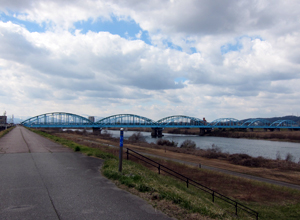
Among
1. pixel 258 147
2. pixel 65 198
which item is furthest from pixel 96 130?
pixel 65 198

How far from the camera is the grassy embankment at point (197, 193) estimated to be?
19.8ft

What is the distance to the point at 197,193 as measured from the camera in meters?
11.8

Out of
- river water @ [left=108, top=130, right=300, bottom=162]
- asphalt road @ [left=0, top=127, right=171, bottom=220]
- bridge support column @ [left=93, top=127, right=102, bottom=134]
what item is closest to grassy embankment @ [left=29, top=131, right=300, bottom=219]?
asphalt road @ [left=0, top=127, right=171, bottom=220]

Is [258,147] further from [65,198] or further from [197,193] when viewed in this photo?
[65,198]

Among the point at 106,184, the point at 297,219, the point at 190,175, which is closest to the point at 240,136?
the point at 190,175

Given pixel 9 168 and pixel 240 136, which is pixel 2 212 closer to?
pixel 9 168

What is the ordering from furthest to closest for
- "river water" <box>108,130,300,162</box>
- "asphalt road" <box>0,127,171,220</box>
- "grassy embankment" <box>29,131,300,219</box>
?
"river water" <box>108,130,300,162</box> → "grassy embankment" <box>29,131,300,219</box> → "asphalt road" <box>0,127,171,220</box>

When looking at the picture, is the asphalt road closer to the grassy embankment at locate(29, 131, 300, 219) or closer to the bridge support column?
the grassy embankment at locate(29, 131, 300, 219)

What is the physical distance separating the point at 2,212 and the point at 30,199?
93 centimetres

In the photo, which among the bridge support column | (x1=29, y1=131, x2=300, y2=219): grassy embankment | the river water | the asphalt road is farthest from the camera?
the bridge support column

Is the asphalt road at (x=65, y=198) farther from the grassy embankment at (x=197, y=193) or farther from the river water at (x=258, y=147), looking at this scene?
the river water at (x=258, y=147)

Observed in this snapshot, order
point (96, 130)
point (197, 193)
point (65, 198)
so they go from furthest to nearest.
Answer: point (96, 130), point (197, 193), point (65, 198)

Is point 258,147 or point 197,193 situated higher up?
point 197,193

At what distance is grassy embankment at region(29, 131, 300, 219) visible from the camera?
6.04m
